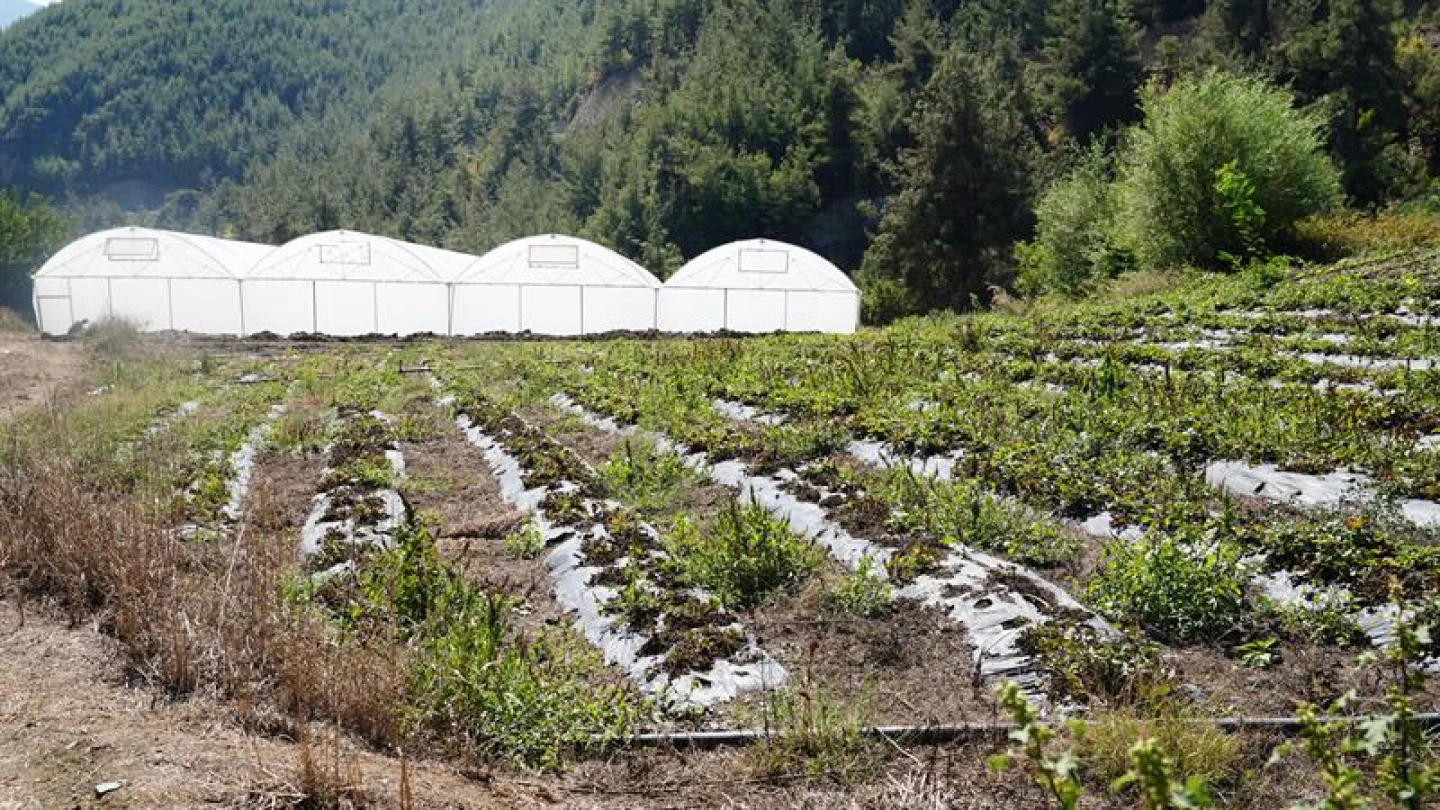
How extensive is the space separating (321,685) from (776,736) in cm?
190

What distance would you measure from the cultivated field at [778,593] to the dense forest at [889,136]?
16350 millimetres

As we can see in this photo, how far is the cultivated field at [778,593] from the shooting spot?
4.11 m

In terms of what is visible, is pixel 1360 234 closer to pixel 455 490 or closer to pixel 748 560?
pixel 455 490

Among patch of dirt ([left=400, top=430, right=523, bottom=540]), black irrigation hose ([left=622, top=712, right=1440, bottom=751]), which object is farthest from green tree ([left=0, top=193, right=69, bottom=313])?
black irrigation hose ([left=622, top=712, right=1440, bottom=751])

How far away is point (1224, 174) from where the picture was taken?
76.3 feet

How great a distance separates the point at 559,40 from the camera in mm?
138750

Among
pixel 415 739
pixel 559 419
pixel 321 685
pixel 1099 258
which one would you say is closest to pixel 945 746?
pixel 415 739

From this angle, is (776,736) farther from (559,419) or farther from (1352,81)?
(1352,81)


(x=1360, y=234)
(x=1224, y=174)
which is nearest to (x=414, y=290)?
(x=1224, y=174)

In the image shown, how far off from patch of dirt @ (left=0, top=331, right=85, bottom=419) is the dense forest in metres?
22.0

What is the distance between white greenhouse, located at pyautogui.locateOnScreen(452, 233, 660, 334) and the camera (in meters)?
33.6

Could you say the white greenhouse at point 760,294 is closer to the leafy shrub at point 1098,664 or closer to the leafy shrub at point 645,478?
the leafy shrub at point 645,478

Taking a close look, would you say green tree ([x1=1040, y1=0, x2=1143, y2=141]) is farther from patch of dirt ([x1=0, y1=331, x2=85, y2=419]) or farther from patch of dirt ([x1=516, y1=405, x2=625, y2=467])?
patch of dirt ([x1=516, y1=405, x2=625, y2=467])

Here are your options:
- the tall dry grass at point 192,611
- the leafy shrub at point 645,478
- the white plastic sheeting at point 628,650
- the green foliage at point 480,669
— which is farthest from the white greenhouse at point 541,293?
the green foliage at point 480,669
